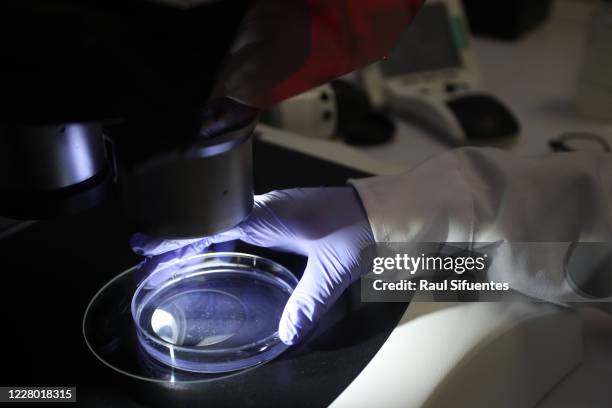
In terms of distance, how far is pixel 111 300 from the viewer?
0.76 m

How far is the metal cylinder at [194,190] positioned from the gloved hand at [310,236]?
0.18 metres

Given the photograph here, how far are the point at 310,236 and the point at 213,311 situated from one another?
146mm

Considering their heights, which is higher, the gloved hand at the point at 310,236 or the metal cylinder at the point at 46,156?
the metal cylinder at the point at 46,156

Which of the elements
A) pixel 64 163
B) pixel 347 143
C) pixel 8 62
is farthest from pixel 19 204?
pixel 347 143

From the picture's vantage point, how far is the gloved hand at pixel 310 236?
2.47 ft

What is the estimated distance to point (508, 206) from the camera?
83 cm

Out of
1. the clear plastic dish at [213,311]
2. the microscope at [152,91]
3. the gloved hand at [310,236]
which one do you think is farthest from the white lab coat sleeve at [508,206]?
the microscope at [152,91]

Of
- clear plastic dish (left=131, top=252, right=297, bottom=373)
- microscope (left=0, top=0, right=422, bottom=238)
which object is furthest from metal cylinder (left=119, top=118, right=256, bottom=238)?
clear plastic dish (left=131, top=252, right=297, bottom=373)

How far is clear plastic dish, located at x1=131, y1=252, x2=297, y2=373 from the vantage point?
0.67 meters

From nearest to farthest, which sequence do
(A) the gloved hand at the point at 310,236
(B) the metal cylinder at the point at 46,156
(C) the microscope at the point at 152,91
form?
(C) the microscope at the point at 152,91
(B) the metal cylinder at the point at 46,156
(A) the gloved hand at the point at 310,236

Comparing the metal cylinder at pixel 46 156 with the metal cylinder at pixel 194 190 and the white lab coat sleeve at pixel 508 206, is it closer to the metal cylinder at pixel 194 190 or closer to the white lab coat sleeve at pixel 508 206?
the metal cylinder at pixel 194 190

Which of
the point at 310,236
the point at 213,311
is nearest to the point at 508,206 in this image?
the point at 310,236

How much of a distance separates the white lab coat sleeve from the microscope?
10.5 inches

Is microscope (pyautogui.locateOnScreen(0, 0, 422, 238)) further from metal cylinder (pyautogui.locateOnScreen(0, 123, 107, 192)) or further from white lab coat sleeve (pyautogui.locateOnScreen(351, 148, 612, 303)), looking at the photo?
white lab coat sleeve (pyautogui.locateOnScreen(351, 148, 612, 303))
